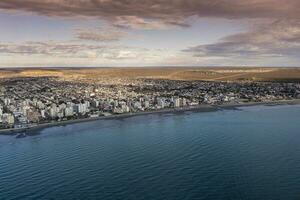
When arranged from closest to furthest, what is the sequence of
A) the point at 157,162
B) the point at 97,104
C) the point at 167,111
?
the point at 157,162, the point at 167,111, the point at 97,104

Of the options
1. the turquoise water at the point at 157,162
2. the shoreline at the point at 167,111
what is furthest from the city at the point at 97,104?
the turquoise water at the point at 157,162

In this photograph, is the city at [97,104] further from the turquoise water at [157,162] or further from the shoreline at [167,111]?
the turquoise water at [157,162]

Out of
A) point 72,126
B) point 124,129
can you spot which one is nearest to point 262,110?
point 124,129

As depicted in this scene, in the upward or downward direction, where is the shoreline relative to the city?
downward

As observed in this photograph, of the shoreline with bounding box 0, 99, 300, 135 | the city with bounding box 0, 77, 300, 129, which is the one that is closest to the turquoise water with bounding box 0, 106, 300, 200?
the shoreline with bounding box 0, 99, 300, 135

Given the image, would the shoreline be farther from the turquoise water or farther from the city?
the turquoise water

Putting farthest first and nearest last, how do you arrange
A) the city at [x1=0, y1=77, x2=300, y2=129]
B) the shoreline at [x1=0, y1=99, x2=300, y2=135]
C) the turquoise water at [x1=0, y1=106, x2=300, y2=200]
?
1. the city at [x1=0, y1=77, x2=300, y2=129]
2. the shoreline at [x1=0, y1=99, x2=300, y2=135]
3. the turquoise water at [x1=0, y1=106, x2=300, y2=200]

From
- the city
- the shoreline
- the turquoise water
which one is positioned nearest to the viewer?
the turquoise water

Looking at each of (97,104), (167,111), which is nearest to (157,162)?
(167,111)

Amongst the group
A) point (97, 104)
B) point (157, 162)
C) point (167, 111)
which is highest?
point (97, 104)

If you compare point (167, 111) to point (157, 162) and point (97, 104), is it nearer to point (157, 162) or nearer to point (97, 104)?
point (97, 104)

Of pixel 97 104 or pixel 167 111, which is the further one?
pixel 97 104
